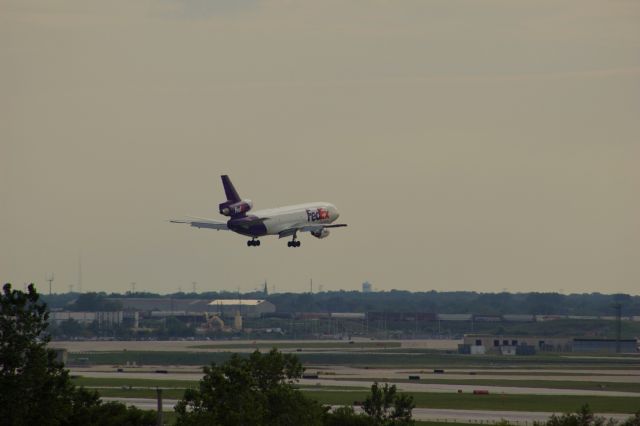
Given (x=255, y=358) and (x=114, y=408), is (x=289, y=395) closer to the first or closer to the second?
(x=255, y=358)

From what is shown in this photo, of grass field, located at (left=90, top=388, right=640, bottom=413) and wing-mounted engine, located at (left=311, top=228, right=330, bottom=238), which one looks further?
wing-mounted engine, located at (left=311, top=228, right=330, bottom=238)

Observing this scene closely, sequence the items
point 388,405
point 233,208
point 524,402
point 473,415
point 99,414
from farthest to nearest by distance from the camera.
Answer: point 524,402 < point 233,208 < point 473,415 < point 388,405 < point 99,414

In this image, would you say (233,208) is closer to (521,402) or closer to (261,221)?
(261,221)

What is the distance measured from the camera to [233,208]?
182250 mm

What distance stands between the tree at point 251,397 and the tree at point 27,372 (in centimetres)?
1000

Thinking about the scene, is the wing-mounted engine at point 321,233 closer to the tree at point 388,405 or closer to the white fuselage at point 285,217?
the white fuselage at point 285,217

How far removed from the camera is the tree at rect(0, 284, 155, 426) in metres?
104

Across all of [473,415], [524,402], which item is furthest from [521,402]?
[473,415]

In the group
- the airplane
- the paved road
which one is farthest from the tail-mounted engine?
the paved road

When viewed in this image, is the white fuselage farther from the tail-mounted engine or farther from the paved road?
the paved road

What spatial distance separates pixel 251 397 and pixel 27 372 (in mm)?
17071

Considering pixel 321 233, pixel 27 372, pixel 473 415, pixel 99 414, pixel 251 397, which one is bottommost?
pixel 473 415

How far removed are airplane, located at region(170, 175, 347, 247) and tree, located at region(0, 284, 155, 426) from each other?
75.5m

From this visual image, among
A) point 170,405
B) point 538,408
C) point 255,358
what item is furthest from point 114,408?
point 538,408
